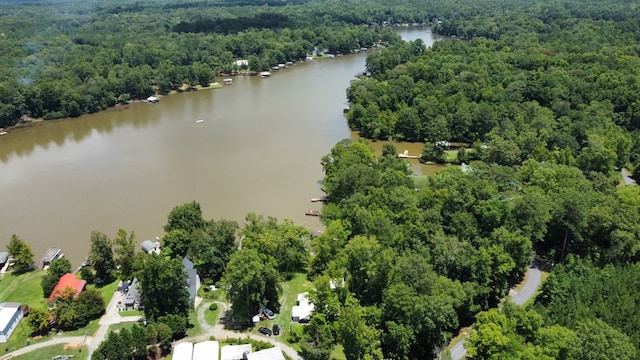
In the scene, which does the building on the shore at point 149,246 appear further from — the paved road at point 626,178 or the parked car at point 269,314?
the paved road at point 626,178

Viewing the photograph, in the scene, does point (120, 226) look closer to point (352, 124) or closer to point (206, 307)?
point (206, 307)

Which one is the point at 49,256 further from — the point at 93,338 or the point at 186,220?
the point at 93,338

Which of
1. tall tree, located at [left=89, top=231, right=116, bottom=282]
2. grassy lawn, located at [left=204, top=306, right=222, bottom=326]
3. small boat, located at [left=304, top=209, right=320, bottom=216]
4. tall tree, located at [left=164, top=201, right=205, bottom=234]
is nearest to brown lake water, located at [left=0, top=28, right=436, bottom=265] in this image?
small boat, located at [left=304, top=209, right=320, bottom=216]

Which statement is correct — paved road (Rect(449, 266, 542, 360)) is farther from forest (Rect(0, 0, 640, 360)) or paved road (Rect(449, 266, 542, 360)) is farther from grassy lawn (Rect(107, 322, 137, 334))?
grassy lawn (Rect(107, 322, 137, 334))

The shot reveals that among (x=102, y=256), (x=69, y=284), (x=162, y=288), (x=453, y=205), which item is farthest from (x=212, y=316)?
(x=453, y=205)

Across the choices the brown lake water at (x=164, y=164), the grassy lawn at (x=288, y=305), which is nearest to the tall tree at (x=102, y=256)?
the brown lake water at (x=164, y=164)
